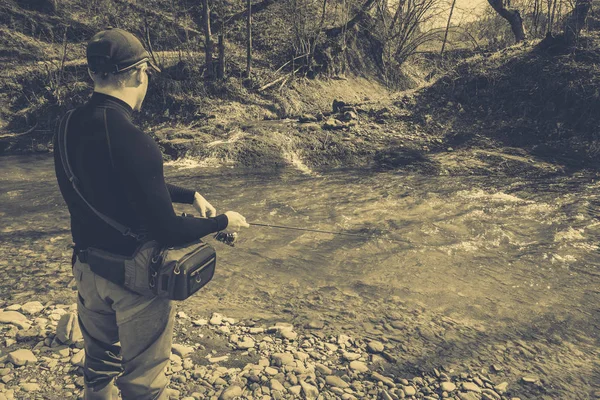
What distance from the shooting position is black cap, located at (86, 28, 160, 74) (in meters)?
1.92

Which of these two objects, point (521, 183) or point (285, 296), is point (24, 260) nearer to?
point (285, 296)

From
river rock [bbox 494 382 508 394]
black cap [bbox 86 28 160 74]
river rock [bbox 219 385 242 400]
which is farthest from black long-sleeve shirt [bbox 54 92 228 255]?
river rock [bbox 494 382 508 394]

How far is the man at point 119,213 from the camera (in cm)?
184

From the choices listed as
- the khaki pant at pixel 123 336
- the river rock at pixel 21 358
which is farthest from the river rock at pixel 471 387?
the river rock at pixel 21 358

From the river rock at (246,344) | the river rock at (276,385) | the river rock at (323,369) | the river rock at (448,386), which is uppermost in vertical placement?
the river rock at (246,344)

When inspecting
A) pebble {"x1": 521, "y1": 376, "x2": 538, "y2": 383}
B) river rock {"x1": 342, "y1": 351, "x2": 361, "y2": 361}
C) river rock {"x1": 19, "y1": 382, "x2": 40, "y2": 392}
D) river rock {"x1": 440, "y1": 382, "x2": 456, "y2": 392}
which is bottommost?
pebble {"x1": 521, "y1": 376, "x2": 538, "y2": 383}

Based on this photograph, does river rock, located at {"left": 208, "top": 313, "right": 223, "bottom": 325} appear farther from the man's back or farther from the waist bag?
the man's back

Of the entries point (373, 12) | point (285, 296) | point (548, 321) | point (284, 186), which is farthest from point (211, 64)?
point (548, 321)

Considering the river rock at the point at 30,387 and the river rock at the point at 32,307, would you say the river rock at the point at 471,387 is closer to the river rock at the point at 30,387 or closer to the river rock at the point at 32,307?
the river rock at the point at 30,387

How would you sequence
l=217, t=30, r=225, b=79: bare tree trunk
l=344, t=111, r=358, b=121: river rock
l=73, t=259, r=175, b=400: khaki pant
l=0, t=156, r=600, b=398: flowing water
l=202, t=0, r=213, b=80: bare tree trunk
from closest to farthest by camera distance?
1. l=73, t=259, r=175, b=400: khaki pant
2. l=0, t=156, r=600, b=398: flowing water
3. l=344, t=111, r=358, b=121: river rock
4. l=202, t=0, r=213, b=80: bare tree trunk
5. l=217, t=30, r=225, b=79: bare tree trunk

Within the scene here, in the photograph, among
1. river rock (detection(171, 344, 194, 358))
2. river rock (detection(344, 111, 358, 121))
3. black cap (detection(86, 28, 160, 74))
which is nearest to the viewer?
black cap (detection(86, 28, 160, 74))

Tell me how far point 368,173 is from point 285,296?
Result: 236 inches

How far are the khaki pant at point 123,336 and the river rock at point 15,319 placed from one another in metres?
1.90

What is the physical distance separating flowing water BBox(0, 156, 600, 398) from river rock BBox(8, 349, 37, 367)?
1.35m
